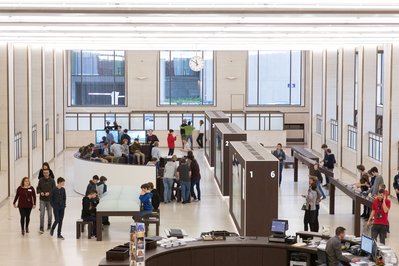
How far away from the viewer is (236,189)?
20.7 meters

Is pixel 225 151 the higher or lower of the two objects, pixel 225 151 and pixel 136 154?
the higher

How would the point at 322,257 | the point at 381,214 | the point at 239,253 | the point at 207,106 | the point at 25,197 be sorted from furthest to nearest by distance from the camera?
the point at 207,106 → the point at 25,197 → the point at 381,214 → the point at 239,253 → the point at 322,257

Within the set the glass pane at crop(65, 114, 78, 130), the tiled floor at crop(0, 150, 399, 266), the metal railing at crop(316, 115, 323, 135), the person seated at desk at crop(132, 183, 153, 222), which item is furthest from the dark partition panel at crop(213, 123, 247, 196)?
the glass pane at crop(65, 114, 78, 130)

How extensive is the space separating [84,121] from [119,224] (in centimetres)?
2055

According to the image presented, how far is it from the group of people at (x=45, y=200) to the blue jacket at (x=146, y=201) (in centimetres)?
166

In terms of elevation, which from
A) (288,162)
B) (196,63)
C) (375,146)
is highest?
(196,63)

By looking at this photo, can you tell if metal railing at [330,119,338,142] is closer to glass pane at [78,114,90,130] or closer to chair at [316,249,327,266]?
glass pane at [78,114,90,130]

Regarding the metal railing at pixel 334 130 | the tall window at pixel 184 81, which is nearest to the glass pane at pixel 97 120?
the tall window at pixel 184 81

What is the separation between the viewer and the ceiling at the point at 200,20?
50.8ft

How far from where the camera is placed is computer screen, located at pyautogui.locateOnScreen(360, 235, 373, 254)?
568 inches

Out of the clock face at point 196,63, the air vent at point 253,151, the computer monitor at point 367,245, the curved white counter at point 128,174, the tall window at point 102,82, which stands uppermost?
the clock face at point 196,63

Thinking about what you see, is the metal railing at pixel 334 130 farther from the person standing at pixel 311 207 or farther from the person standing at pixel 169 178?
the person standing at pixel 311 207

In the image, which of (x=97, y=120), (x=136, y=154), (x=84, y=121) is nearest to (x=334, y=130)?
(x=136, y=154)

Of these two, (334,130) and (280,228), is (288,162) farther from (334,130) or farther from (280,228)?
(280,228)
